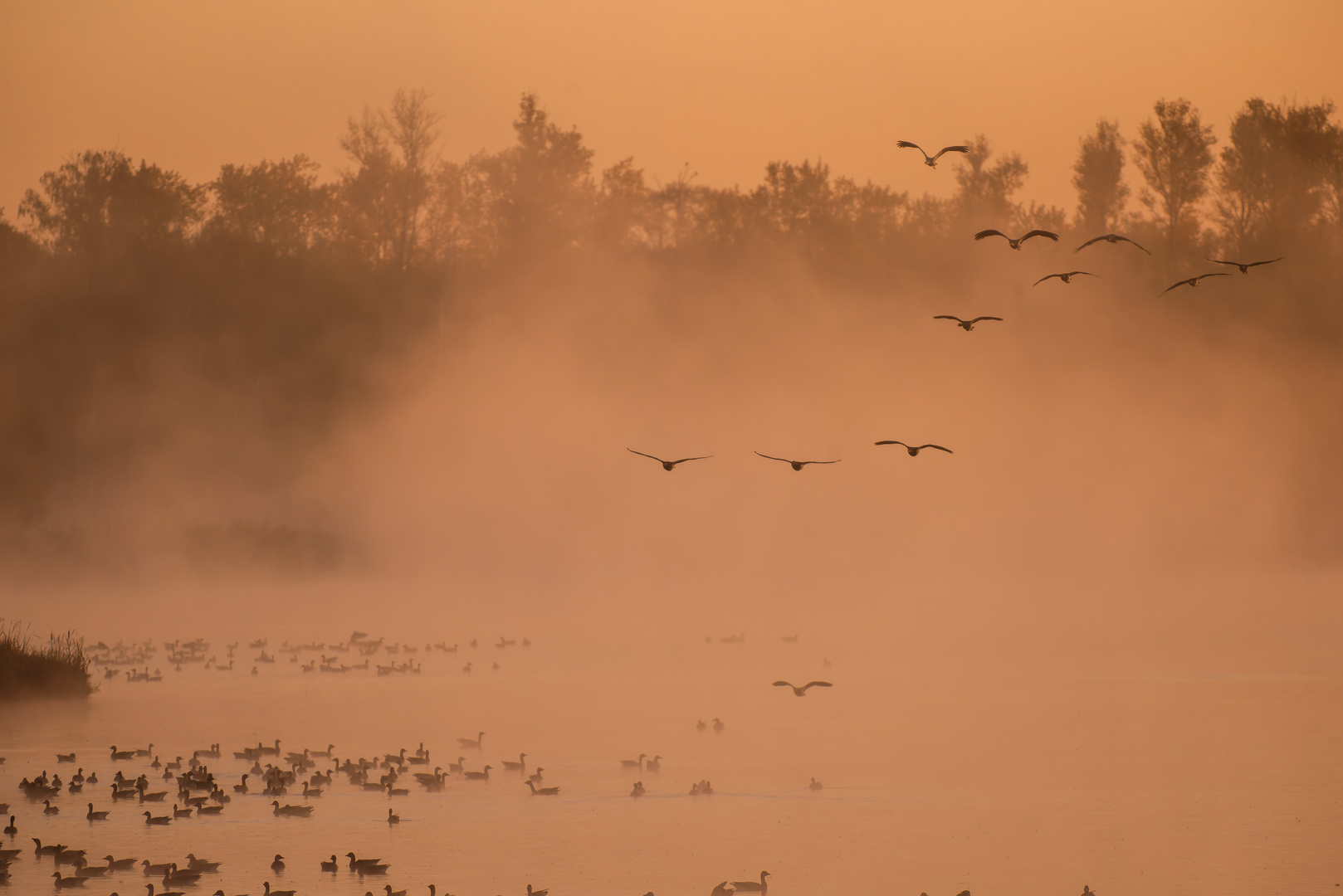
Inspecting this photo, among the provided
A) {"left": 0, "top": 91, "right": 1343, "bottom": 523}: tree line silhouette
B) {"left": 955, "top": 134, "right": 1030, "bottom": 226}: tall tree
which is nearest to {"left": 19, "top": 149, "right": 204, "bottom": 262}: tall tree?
{"left": 0, "top": 91, "right": 1343, "bottom": 523}: tree line silhouette

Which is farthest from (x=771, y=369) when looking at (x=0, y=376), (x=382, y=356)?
(x=0, y=376)

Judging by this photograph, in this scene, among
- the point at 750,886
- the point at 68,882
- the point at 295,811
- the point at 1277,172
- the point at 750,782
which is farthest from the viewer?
the point at 1277,172

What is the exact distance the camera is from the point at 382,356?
81125mm

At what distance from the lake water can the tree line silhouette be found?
4356 cm

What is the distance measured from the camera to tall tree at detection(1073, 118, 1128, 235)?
83500mm

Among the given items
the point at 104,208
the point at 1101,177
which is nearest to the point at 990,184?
the point at 1101,177

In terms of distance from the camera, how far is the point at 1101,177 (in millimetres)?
84062

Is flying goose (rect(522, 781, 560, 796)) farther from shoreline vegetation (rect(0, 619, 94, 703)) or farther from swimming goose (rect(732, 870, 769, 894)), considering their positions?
shoreline vegetation (rect(0, 619, 94, 703))

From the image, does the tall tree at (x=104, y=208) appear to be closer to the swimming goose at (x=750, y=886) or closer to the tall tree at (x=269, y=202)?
the tall tree at (x=269, y=202)

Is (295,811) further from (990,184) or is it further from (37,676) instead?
(990,184)

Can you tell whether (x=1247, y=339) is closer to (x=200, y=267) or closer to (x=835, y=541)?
(x=835, y=541)

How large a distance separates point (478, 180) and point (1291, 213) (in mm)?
44450

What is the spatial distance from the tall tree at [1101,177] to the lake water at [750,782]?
53725mm

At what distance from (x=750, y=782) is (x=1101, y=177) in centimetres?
6822
